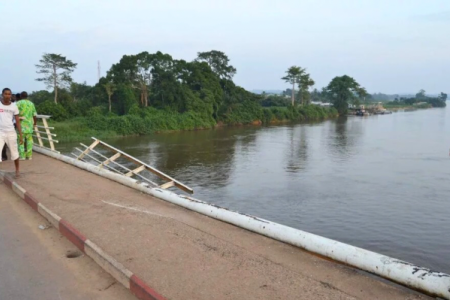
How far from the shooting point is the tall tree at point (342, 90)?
7488 centimetres

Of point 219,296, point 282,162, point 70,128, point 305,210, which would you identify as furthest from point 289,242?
point 70,128

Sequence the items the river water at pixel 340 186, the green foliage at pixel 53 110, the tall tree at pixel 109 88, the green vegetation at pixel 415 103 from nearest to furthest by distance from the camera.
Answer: the river water at pixel 340 186, the green foliage at pixel 53 110, the tall tree at pixel 109 88, the green vegetation at pixel 415 103

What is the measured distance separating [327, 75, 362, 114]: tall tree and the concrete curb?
241 ft

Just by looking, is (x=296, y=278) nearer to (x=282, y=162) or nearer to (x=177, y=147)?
(x=282, y=162)

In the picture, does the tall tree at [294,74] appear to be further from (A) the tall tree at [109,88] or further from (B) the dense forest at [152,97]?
(A) the tall tree at [109,88]

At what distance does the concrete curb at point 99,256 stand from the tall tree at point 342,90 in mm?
73528

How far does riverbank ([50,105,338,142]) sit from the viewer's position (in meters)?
32.0

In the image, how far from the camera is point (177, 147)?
27797 mm

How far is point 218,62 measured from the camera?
5134cm

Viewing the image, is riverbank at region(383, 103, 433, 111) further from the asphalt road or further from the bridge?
the asphalt road

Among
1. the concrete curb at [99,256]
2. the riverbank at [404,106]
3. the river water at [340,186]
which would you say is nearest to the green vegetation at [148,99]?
the river water at [340,186]

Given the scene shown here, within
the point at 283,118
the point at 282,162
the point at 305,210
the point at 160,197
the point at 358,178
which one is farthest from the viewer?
the point at 283,118

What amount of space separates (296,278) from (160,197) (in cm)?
337

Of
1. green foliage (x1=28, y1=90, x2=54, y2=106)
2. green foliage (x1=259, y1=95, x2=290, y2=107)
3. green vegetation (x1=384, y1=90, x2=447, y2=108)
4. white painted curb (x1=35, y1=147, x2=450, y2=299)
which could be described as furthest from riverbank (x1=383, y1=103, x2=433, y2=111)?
white painted curb (x1=35, y1=147, x2=450, y2=299)
